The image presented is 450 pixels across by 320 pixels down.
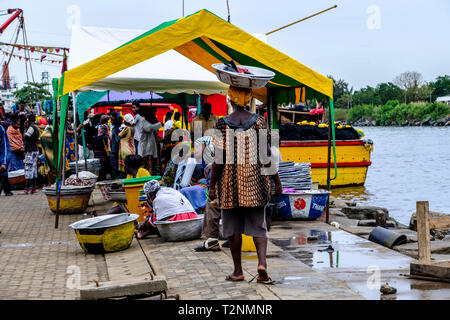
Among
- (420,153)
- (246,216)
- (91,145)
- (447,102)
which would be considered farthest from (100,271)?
(447,102)

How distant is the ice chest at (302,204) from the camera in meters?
8.99

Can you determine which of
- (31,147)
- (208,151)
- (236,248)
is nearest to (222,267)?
(236,248)

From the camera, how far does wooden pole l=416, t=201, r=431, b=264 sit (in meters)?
5.34

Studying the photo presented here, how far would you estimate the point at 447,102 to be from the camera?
98375mm

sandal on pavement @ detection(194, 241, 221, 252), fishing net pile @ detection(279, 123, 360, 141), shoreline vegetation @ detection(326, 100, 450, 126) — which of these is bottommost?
sandal on pavement @ detection(194, 241, 221, 252)

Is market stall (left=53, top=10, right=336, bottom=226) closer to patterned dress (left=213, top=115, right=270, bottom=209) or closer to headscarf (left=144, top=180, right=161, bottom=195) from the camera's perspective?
headscarf (left=144, top=180, right=161, bottom=195)

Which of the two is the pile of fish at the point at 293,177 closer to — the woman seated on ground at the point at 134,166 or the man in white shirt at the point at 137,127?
the woman seated on ground at the point at 134,166

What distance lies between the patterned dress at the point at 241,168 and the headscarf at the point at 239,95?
8.0 inches

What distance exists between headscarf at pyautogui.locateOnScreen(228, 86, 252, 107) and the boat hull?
10047mm

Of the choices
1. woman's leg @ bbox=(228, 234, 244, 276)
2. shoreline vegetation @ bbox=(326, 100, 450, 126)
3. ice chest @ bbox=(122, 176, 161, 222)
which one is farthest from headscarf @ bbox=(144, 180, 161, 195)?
shoreline vegetation @ bbox=(326, 100, 450, 126)

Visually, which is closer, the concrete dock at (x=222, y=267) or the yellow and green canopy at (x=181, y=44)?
the concrete dock at (x=222, y=267)

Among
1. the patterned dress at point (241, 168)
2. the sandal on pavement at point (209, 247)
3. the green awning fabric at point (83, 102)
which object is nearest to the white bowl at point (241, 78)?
the patterned dress at point (241, 168)

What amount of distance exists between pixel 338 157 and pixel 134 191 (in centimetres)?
941
